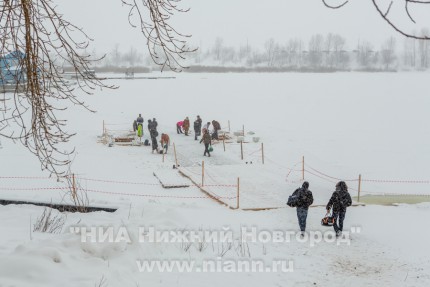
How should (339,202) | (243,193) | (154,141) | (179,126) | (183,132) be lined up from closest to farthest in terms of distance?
(339,202) → (243,193) → (154,141) → (179,126) → (183,132)

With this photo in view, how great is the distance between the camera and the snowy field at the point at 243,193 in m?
6.45

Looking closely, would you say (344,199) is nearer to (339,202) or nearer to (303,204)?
(339,202)

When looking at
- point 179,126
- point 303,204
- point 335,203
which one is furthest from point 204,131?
point 335,203

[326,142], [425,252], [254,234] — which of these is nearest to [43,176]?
[254,234]

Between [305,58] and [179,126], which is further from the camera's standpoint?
[305,58]

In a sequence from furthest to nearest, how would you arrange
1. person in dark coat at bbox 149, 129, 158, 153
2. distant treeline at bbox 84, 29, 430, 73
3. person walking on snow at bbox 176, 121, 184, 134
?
1. distant treeline at bbox 84, 29, 430, 73
2. person walking on snow at bbox 176, 121, 184, 134
3. person in dark coat at bbox 149, 129, 158, 153

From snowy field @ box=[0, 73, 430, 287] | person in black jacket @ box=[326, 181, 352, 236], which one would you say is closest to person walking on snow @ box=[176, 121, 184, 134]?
snowy field @ box=[0, 73, 430, 287]

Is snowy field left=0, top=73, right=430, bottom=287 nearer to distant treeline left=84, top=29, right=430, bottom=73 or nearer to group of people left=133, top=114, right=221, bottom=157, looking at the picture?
group of people left=133, top=114, right=221, bottom=157

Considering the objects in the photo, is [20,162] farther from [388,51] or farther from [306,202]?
[388,51]

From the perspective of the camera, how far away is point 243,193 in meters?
14.2

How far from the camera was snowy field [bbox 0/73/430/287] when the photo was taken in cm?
645

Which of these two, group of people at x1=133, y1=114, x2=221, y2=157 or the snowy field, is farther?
group of people at x1=133, y1=114, x2=221, y2=157

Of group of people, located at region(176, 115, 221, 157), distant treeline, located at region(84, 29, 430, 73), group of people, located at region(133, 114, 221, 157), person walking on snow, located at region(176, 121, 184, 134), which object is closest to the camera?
group of people, located at region(176, 115, 221, 157)

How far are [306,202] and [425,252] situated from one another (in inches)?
93.7
